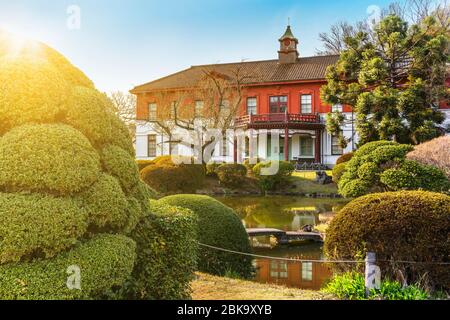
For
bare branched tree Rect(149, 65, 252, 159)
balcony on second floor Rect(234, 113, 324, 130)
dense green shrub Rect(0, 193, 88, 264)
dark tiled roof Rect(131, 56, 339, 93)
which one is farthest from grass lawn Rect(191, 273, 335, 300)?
dark tiled roof Rect(131, 56, 339, 93)

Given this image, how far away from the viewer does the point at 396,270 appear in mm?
7090

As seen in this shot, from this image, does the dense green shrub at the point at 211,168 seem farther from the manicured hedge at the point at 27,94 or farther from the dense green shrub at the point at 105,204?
the manicured hedge at the point at 27,94

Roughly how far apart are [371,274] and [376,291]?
237 millimetres

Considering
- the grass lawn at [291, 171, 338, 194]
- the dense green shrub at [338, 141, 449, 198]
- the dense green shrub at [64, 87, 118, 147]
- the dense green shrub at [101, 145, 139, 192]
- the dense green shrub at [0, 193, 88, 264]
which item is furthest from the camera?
the grass lawn at [291, 171, 338, 194]

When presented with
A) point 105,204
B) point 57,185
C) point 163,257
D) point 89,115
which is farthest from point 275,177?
point 57,185

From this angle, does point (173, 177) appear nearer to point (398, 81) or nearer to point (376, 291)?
point (398, 81)

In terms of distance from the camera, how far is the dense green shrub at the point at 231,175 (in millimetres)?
31047

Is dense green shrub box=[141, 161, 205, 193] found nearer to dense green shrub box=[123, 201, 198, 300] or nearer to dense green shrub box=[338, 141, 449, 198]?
dense green shrub box=[338, 141, 449, 198]

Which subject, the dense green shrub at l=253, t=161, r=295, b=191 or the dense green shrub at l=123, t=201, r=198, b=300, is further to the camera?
the dense green shrub at l=253, t=161, r=295, b=191

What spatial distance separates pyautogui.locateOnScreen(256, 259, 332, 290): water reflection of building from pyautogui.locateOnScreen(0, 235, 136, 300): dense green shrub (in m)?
5.24

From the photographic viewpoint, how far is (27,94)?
195 inches

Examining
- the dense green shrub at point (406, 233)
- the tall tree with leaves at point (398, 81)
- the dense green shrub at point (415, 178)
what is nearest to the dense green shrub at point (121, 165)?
the dense green shrub at point (406, 233)

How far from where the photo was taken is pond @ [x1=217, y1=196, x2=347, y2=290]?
33.7ft

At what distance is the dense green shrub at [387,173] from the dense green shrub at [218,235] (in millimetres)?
7204
